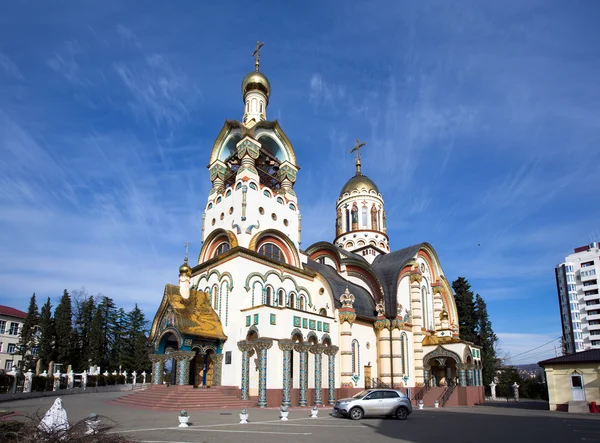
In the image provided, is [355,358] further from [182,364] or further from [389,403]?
[182,364]

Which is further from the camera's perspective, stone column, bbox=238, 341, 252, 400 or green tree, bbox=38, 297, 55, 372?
green tree, bbox=38, 297, 55, 372

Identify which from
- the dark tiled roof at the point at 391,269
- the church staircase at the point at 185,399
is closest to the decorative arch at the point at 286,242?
the dark tiled roof at the point at 391,269

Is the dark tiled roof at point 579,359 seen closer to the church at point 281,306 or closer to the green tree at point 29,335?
the church at point 281,306

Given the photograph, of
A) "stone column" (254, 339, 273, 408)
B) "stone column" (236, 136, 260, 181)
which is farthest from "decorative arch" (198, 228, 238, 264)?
"stone column" (254, 339, 273, 408)

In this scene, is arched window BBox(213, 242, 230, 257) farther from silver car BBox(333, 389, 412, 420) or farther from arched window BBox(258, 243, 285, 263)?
silver car BBox(333, 389, 412, 420)

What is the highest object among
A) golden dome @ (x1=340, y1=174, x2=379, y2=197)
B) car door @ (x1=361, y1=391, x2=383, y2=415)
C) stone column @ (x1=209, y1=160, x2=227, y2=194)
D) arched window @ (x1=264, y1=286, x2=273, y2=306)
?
golden dome @ (x1=340, y1=174, x2=379, y2=197)

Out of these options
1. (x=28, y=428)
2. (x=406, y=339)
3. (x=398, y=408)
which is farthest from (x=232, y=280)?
(x=28, y=428)

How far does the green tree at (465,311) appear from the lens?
127ft

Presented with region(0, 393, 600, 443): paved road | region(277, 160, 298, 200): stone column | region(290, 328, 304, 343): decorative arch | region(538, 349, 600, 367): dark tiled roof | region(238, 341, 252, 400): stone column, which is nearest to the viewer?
region(0, 393, 600, 443): paved road

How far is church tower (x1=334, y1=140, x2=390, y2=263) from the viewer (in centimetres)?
3709

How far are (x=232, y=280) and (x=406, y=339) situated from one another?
497 inches

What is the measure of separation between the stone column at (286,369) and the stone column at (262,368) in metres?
0.71

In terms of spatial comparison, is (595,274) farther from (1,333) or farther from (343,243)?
(1,333)

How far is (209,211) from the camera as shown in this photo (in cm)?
2717
